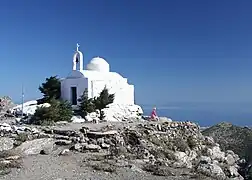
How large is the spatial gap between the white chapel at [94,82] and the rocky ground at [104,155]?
7201mm

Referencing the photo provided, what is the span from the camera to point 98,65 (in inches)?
1282

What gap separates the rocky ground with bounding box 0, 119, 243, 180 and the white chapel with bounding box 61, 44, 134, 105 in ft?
23.6

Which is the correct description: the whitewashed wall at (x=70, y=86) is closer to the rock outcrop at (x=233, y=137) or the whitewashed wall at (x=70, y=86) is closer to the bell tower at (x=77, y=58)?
the bell tower at (x=77, y=58)

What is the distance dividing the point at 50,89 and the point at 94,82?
4.07m

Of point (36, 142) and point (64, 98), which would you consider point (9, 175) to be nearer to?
point (36, 142)

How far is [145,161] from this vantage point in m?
13.8

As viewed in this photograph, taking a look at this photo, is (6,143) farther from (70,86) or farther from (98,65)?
(98,65)

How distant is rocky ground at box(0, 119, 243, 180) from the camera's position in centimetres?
1159

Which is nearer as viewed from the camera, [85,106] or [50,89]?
[85,106]

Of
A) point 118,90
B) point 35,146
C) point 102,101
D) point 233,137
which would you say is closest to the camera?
point 35,146

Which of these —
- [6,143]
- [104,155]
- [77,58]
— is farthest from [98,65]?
[104,155]

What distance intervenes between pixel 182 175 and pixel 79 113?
1621cm

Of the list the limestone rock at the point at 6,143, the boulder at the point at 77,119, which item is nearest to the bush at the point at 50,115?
the boulder at the point at 77,119

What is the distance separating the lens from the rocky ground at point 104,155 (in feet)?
38.0
